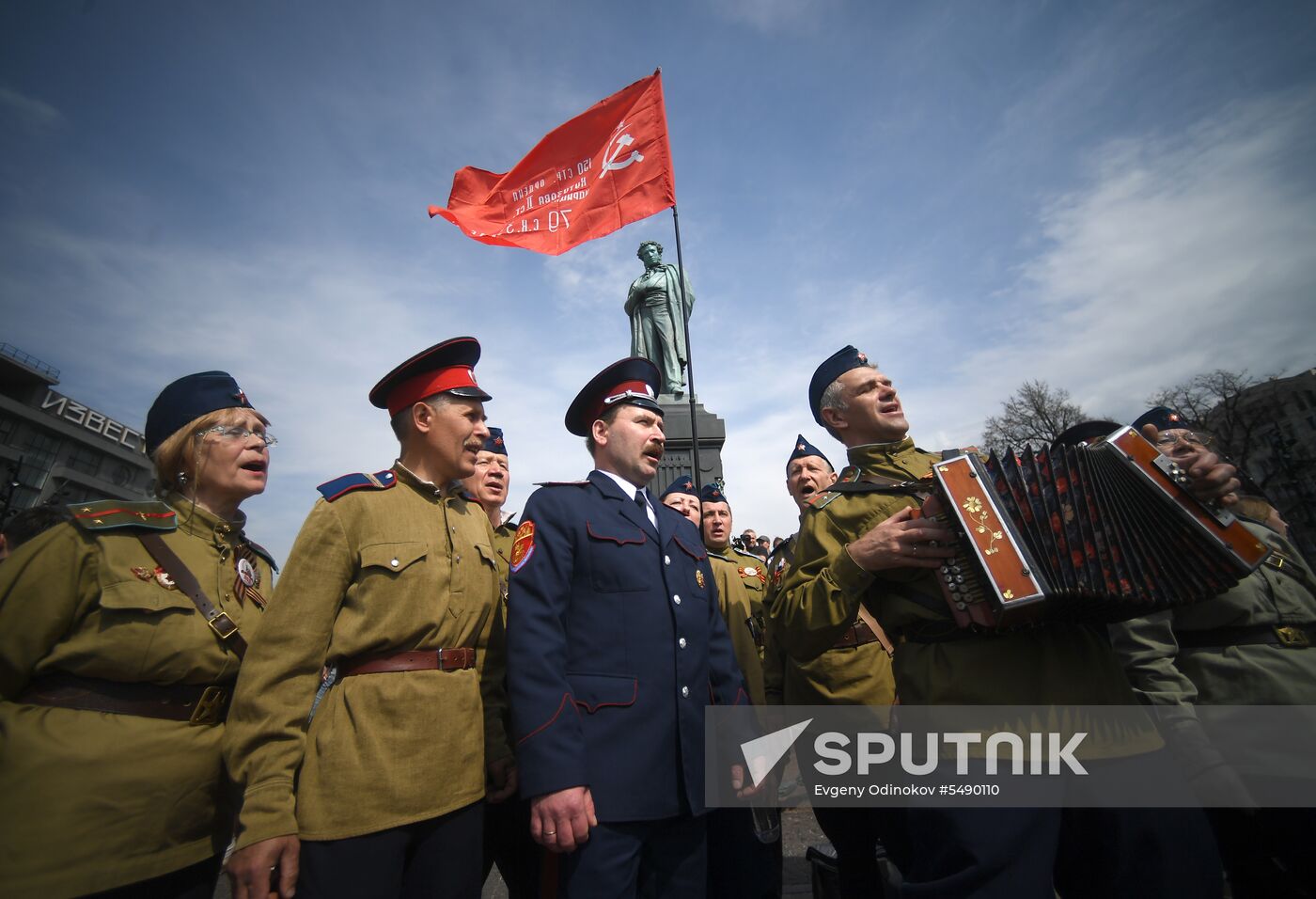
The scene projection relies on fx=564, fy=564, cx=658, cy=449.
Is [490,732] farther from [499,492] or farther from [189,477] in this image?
[499,492]

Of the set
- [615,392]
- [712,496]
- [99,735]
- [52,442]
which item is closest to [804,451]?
[712,496]

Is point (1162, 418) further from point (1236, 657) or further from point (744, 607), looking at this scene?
point (744, 607)

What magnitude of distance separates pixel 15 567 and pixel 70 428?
5478 cm

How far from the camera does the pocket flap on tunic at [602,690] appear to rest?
1.89m

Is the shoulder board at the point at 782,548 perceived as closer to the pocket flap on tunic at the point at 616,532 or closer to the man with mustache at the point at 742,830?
the man with mustache at the point at 742,830

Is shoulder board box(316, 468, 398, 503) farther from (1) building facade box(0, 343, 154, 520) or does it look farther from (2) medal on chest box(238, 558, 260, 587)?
(1) building facade box(0, 343, 154, 520)

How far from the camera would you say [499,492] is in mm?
4203

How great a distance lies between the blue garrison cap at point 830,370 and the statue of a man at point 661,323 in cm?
777

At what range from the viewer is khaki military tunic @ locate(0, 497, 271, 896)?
147 centimetres

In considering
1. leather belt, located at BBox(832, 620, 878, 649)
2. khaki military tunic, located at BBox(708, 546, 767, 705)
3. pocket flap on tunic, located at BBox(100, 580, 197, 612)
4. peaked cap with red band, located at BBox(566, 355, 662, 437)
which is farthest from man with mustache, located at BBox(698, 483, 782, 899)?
pocket flap on tunic, located at BBox(100, 580, 197, 612)

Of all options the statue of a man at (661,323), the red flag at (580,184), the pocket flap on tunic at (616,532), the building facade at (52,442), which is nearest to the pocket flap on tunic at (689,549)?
the pocket flap on tunic at (616,532)

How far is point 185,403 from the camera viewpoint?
228 cm

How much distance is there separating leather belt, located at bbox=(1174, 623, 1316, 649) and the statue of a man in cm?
838

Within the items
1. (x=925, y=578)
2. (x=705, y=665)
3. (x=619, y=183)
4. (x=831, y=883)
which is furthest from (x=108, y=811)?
(x=619, y=183)
